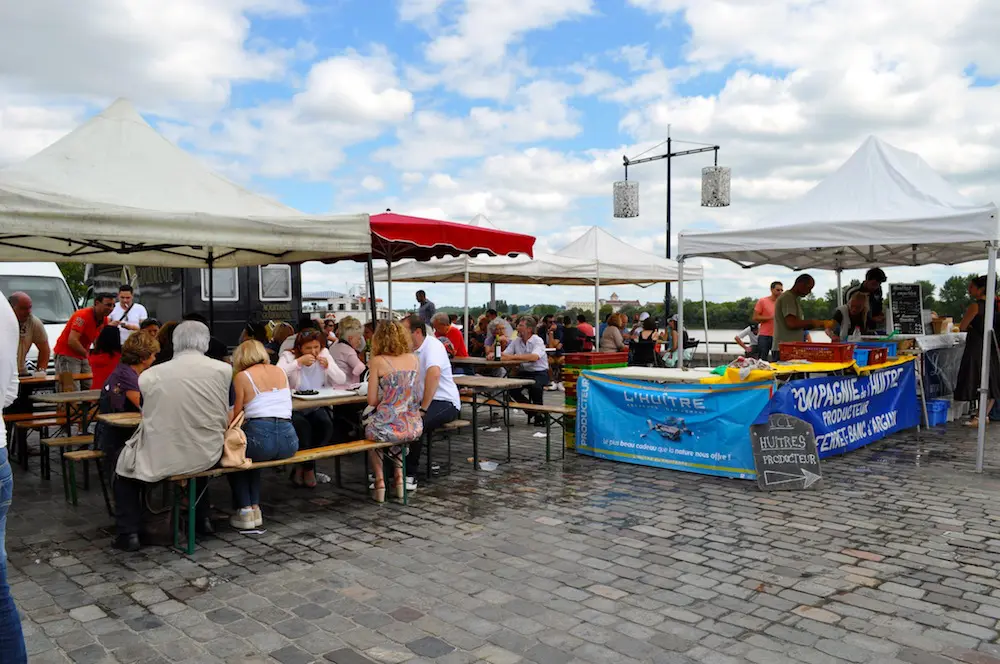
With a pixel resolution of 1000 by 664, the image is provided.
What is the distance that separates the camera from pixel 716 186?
1775 centimetres

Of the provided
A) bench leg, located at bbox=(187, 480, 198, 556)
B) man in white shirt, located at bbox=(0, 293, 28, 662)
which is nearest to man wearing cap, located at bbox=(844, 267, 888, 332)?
bench leg, located at bbox=(187, 480, 198, 556)

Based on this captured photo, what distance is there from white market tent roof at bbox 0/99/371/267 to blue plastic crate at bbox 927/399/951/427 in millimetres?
7595

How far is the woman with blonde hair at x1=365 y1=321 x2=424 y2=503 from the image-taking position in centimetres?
576

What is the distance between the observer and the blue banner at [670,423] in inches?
259

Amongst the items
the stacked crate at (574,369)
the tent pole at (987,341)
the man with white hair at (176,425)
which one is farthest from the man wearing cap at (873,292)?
the man with white hair at (176,425)

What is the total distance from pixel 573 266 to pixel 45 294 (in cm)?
889

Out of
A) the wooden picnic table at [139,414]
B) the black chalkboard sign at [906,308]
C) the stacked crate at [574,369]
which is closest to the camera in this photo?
the wooden picnic table at [139,414]

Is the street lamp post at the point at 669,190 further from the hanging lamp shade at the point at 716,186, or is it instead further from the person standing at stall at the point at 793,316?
the person standing at stall at the point at 793,316

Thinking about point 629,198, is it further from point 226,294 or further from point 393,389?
point 393,389

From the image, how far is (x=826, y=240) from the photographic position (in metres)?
7.69

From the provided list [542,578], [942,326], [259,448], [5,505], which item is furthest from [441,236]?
[942,326]

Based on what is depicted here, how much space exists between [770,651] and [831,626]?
18.4 inches

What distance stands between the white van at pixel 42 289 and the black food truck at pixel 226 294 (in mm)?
1394

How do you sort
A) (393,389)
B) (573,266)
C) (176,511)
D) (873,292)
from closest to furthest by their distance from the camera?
1. (176,511)
2. (393,389)
3. (873,292)
4. (573,266)
